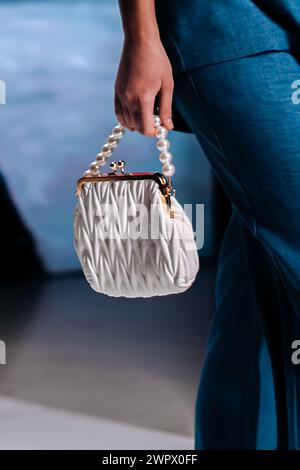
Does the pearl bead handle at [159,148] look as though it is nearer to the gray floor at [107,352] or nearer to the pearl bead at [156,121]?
the pearl bead at [156,121]

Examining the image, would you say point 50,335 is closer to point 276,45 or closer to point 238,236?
point 238,236

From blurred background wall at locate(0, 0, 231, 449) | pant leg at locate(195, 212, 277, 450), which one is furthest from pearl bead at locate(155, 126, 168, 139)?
blurred background wall at locate(0, 0, 231, 449)

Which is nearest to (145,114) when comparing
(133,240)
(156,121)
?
(156,121)

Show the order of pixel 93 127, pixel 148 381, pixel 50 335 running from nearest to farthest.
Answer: pixel 148 381 < pixel 50 335 < pixel 93 127

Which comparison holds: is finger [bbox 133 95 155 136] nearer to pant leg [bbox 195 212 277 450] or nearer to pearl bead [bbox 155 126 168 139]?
pearl bead [bbox 155 126 168 139]

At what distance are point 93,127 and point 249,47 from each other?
2.56 metres

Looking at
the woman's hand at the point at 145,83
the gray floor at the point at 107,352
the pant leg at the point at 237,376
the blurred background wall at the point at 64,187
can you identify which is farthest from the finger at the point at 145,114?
the blurred background wall at the point at 64,187

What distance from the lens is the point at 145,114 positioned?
2.31 feet

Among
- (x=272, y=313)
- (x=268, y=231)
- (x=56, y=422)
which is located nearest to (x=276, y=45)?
(x=268, y=231)

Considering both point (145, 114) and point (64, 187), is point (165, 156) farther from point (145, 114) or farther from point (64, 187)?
point (64, 187)

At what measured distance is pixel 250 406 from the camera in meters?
0.94

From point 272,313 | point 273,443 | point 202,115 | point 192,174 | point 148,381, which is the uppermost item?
point 192,174

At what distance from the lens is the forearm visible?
706mm

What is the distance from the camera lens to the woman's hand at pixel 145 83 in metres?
0.70
